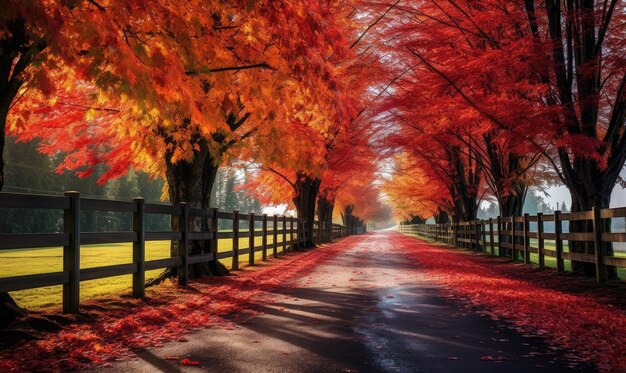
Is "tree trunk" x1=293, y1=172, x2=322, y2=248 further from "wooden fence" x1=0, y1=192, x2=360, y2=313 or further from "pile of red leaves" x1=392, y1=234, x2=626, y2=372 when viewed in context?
"pile of red leaves" x1=392, y1=234, x2=626, y2=372

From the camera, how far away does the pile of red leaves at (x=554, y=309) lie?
5031mm

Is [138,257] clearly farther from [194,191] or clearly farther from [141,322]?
[194,191]

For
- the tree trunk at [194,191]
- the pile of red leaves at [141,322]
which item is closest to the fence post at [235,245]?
the tree trunk at [194,191]

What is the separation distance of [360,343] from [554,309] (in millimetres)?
3567

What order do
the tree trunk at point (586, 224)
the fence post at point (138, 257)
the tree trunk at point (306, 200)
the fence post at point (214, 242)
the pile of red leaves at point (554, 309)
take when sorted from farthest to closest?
1. the tree trunk at point (306, 200)
2. the fence post at point (214, 242)
3. the tree trunk at point (586, 224)
4. the fence post at point (138, 257)
5. the pile of red leaves at point (554, 309)

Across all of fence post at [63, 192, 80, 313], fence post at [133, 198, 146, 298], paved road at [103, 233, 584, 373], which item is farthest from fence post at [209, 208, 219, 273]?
fence post at [63, 192, 80, 313]

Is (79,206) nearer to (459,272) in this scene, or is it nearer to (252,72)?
(252,72)

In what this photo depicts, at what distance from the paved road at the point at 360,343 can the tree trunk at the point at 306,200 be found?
784 inches

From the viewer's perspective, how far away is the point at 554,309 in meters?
7.25

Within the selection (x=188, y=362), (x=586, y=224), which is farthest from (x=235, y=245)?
(x=188, y=362)

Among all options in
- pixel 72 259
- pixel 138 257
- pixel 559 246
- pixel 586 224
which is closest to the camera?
pixel 72 259

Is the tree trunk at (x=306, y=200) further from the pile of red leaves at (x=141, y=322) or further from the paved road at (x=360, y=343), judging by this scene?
the paved road at (x=360, y=343)

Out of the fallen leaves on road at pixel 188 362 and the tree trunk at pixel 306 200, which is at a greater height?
the tree trunk at pixel 306 200

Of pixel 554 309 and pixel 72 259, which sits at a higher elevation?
pixel 72 259
